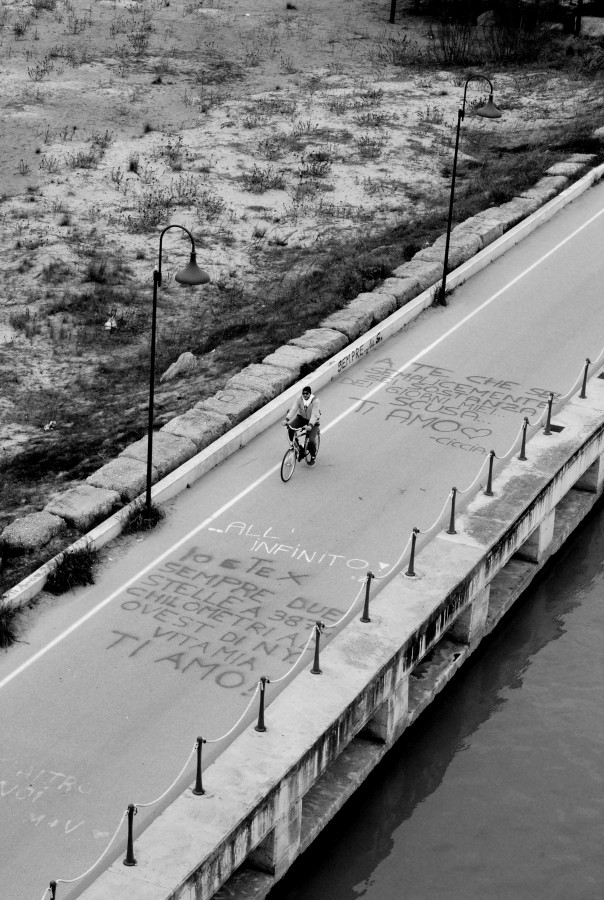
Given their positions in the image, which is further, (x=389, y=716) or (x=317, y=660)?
(x=389, y=716)

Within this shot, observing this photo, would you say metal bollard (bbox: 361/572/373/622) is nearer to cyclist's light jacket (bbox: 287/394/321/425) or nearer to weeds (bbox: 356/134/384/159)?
cyclist's light jacket (bbox: 287/394/321/425)

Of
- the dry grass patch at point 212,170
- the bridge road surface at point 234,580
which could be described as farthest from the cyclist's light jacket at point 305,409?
the dry grass patch at point 212,170

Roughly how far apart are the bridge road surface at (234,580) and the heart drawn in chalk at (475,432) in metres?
0.06

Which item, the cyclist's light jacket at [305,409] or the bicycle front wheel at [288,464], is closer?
the bicycle front wheel at [288,464]

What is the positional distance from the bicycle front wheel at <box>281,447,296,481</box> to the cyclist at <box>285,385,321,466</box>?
32cm

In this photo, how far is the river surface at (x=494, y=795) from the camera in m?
18.1

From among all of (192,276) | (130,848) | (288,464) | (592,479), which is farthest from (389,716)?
Result: (592,479)

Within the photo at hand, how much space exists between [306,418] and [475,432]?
3.72 meters

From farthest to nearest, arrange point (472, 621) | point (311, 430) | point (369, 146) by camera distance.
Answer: point (369, 146)
point (311, 430)
point (472, 621)

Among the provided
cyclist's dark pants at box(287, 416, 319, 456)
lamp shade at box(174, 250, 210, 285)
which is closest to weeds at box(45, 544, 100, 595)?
lamp shade at box(174, 250, 210, 285)

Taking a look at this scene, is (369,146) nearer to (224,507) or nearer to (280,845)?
(224,507)

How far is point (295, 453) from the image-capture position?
24.5 meters

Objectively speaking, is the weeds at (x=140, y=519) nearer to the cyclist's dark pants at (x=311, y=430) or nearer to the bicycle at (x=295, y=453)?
the bicycle at (x=295, y=453)

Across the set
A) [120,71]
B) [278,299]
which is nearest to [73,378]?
[278,299]
